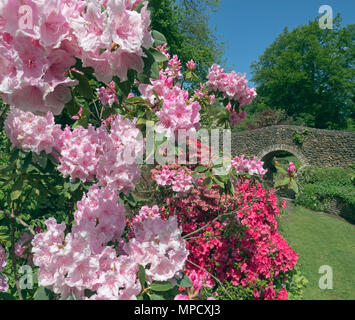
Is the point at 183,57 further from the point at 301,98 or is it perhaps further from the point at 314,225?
the point at 301,98

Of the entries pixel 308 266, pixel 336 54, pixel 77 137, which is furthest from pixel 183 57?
pixel 336 54

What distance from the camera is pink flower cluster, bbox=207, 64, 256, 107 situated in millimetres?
2166

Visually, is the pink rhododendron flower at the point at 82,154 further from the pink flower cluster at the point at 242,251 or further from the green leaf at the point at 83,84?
the pink flower cluster at the point at 242,251

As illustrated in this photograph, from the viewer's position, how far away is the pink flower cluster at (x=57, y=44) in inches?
23.6

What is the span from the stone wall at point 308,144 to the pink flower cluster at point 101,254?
46.8 ft

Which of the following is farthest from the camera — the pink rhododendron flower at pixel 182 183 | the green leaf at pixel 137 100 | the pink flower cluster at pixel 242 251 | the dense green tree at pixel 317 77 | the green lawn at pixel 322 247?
the dense green tree at pixel 317 77

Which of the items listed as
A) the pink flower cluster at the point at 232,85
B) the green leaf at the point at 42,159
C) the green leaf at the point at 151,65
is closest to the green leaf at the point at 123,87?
the green leaf at the point at 151,65

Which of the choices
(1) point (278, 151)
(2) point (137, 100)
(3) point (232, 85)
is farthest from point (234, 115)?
(1) point (278, 151)

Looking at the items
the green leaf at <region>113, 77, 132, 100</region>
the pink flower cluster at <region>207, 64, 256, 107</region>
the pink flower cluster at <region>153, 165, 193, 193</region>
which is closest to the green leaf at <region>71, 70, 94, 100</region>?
the green leaf at <region>113, 77, 132, 100</region>

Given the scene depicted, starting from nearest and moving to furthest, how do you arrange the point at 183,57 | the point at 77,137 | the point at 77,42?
the point at 77,42
the point at 77,137
the point at 183,57

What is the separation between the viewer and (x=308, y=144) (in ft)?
44.4

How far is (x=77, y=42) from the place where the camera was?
27.6 inches
